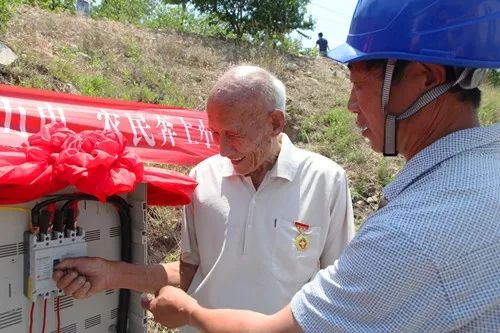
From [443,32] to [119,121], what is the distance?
1.80 metres

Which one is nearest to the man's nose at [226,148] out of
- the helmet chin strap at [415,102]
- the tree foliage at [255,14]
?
the helmet chin strap at [415,102]

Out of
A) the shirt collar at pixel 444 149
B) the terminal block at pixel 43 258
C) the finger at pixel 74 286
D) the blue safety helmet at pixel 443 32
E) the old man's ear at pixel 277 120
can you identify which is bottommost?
the finger at pixel 74 286

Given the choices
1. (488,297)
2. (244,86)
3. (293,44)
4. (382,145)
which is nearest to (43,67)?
(244,86)

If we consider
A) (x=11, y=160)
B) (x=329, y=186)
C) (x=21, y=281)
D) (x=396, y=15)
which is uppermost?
(x=396, y=15)

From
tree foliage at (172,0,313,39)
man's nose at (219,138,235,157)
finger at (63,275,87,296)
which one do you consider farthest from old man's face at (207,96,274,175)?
tree foliage at (172,0,313,39)

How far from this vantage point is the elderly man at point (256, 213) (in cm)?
176

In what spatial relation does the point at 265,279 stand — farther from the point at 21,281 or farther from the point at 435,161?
the point at 435,161

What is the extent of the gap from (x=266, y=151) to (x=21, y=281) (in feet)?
3.08

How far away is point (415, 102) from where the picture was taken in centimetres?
97

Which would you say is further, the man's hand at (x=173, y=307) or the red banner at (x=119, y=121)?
the red banner at (x=119, y=121)

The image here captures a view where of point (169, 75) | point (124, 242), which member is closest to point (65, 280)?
point (124, 242)

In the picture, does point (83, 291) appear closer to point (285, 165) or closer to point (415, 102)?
point (285, 165)

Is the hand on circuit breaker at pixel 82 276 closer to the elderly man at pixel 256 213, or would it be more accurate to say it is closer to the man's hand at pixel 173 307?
the man's hand at pixel 173 307

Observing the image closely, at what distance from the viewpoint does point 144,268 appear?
159 centimetres
